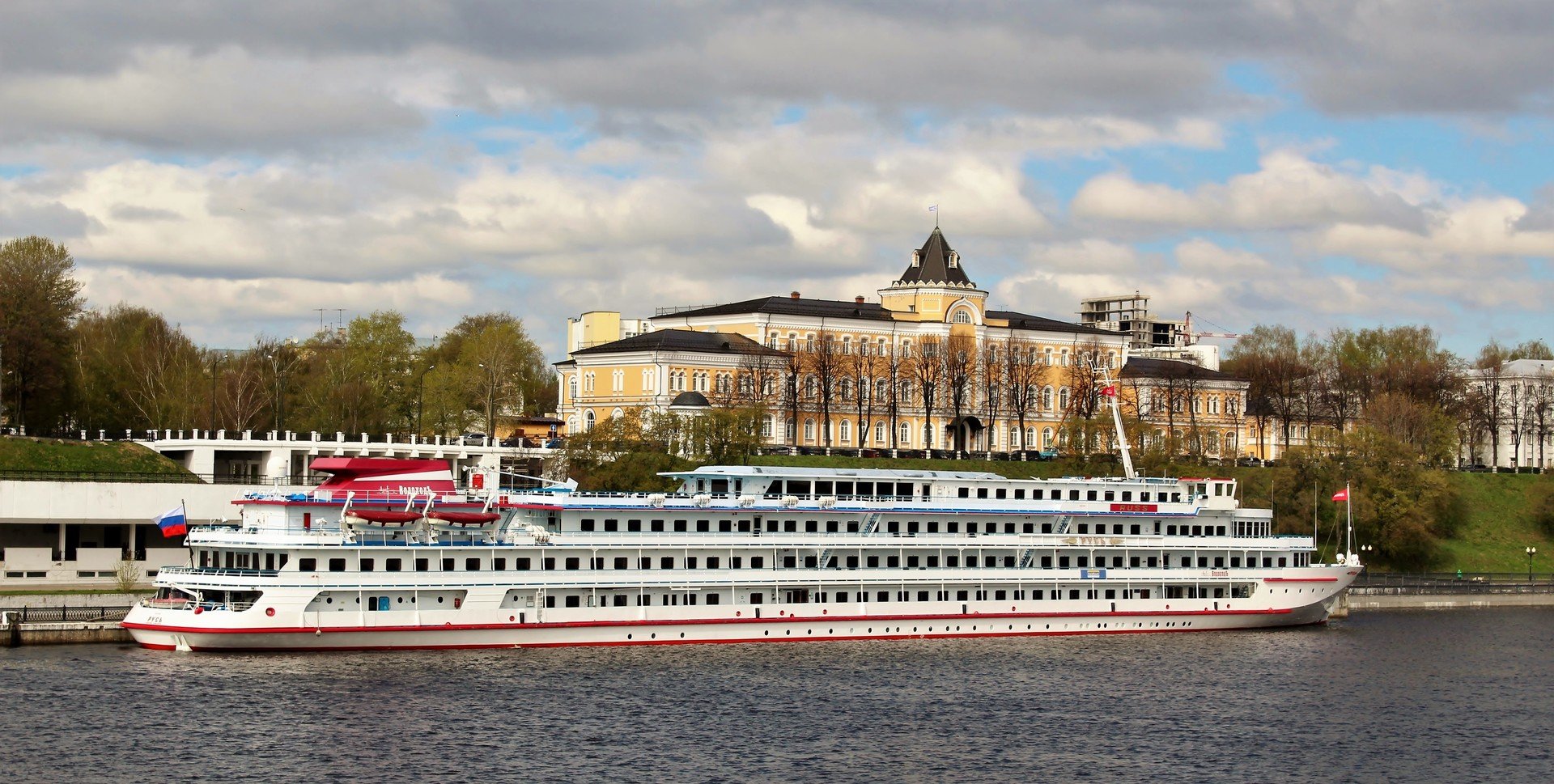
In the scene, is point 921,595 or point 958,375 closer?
point 921,595

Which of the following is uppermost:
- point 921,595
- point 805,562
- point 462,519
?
point 462,519

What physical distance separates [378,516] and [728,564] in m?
13.2

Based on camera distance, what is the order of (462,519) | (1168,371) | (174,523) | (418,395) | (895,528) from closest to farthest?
(462,519) → (174,523) → (895,528) → (418,395) → (1168,371)

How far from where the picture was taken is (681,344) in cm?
12525

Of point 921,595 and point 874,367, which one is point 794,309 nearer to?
point 874,367

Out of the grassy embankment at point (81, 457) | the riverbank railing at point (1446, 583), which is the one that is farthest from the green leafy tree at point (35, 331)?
the riverbank railing at point (1446, 583)

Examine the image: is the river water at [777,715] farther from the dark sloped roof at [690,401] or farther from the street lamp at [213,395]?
the dark sloped roof at [690,401]

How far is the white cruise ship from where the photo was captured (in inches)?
2375

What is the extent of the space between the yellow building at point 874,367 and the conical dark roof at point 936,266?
0.40 ft

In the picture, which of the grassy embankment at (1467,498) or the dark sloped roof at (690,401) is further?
the dark sloped roof at (690,401)

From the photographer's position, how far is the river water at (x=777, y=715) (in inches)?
1741

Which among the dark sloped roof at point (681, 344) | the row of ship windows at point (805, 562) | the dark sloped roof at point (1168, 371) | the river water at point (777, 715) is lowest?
the river water at point (777, 715)

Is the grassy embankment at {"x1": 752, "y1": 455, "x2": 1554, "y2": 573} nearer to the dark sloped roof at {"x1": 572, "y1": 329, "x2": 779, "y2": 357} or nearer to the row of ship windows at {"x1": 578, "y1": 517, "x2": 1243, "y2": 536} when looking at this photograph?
the dark sloped roof at {"x1": 572, "y1": 329, "x2": 779, "y2": 357}

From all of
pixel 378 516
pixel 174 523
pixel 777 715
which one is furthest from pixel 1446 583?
pixel 174 523
